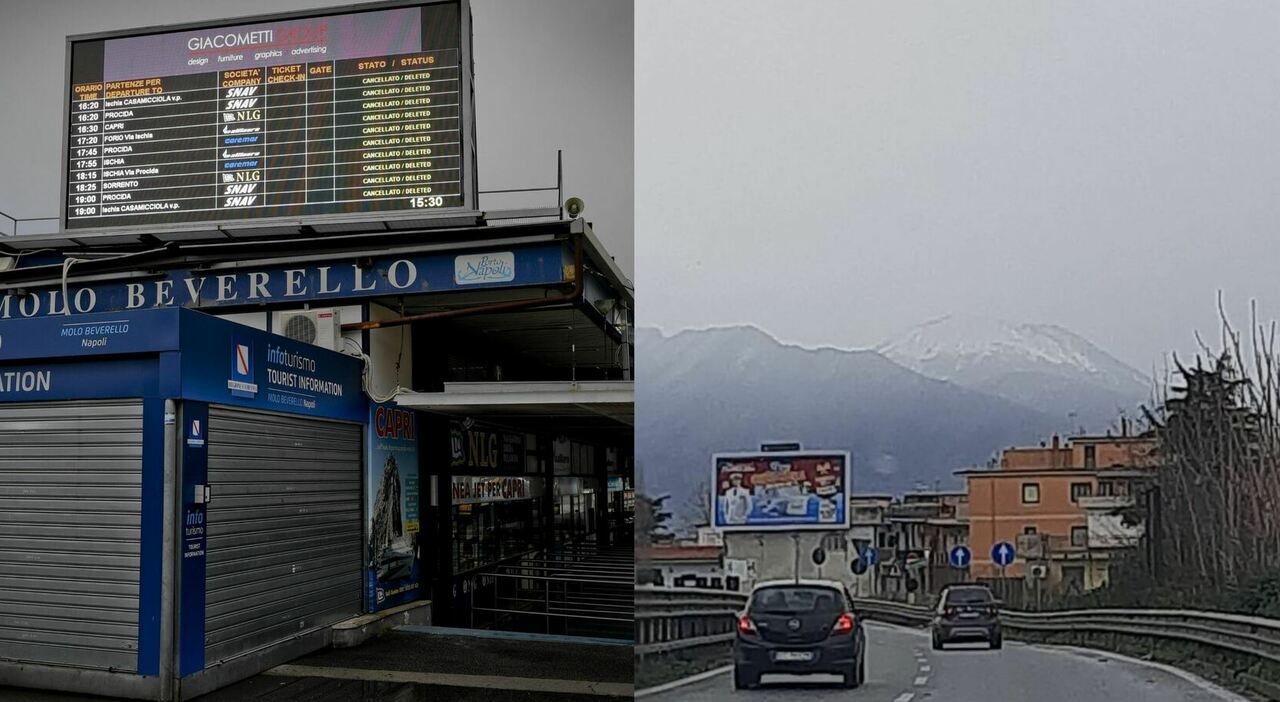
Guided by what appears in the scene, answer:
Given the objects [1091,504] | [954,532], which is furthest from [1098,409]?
[954,532]

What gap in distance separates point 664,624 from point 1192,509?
1.46 metres

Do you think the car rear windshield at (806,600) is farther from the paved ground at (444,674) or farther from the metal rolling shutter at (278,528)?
the metal rolling shutter at (278,528)

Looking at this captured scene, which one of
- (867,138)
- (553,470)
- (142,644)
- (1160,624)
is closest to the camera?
(1160,624)

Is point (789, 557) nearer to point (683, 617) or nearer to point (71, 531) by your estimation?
point (683, 617)

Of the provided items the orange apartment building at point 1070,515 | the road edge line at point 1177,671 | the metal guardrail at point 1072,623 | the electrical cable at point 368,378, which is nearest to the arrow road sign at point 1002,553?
the orange apartment building at point 1070,515

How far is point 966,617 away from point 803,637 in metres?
0.44

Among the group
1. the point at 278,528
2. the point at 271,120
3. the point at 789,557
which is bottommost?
the point at 278,528

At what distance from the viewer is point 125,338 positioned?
22.9ft

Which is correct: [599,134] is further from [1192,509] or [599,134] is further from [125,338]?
[1192,509]

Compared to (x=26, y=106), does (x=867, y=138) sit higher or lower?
lower

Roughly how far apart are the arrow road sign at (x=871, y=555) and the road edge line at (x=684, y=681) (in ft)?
1.55

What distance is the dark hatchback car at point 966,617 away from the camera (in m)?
2.73

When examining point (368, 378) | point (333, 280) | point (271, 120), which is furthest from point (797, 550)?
point (333, 280)

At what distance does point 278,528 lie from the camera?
8.10 metres
